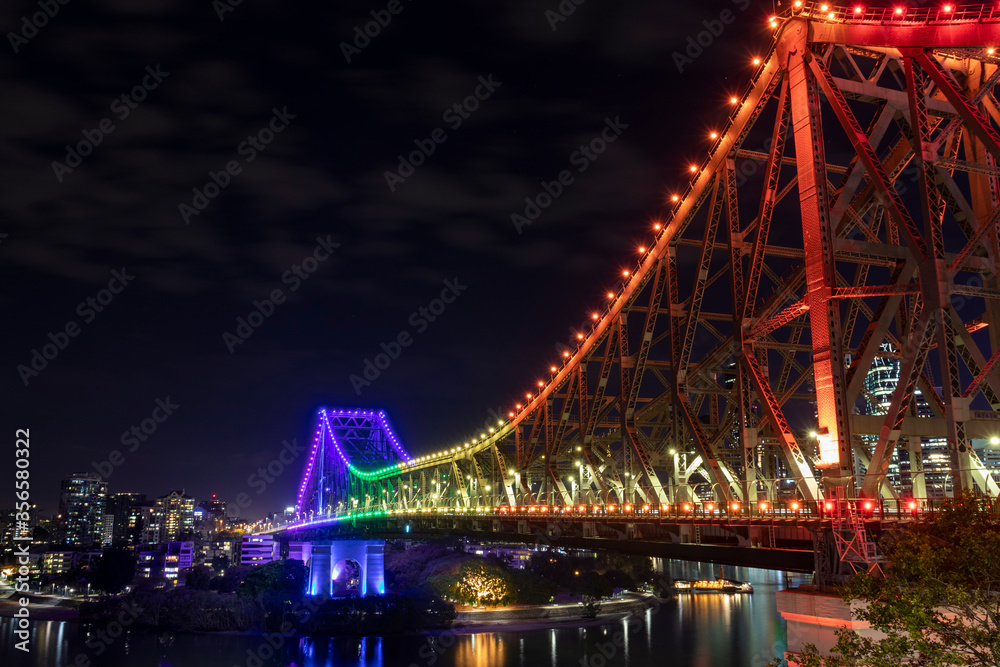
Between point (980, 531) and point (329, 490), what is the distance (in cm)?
13592

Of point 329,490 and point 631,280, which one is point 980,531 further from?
point 329,490

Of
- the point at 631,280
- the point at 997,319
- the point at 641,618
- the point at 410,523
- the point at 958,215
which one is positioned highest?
the point at 631,280

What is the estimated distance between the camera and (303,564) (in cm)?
11325

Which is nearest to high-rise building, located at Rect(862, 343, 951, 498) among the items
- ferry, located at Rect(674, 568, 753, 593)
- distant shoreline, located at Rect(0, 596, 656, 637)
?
distant shoreline, located at Rect(0, 596, 656, 637)

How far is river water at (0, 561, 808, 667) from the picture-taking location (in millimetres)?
72125

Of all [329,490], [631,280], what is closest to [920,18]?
[631,280]

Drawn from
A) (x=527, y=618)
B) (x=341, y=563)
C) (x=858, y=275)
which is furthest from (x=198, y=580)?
(x=858, y=275)

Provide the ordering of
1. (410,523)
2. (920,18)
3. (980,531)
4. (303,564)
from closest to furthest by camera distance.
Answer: (980,531) < (920,18) < (410,523) < (303,564)

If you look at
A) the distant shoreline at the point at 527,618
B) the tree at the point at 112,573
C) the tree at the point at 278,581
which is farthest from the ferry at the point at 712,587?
the tree at the point at 112,573

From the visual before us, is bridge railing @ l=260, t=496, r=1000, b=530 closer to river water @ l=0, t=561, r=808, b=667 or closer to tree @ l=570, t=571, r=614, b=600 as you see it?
river water @ l=0, t=561, r=808, b=667

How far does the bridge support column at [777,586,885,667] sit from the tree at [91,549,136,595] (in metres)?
145

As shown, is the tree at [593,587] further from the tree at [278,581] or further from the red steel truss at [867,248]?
the red steel truss at [867,248]

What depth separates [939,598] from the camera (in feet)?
47.4

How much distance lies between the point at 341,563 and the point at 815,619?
9922cm
